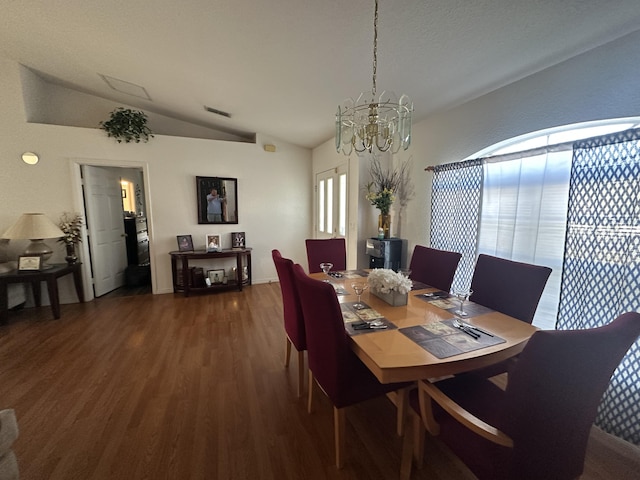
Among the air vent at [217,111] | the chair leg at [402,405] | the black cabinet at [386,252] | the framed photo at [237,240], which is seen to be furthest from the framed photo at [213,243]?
the chair leg at [402,405]

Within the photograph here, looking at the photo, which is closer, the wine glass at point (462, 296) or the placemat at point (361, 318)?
the placemat at point (361, 318)

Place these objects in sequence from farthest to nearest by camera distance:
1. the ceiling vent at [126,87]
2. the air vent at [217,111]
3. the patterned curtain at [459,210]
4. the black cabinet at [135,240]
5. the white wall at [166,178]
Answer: the black cabinet at [135,240]
the air vent at [217,111]
the white wall at [166,178]
the ceiling vent at [126,87]
the patterned curtain at [459,210]

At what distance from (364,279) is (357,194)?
5.17 ft

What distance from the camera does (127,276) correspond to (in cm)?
450

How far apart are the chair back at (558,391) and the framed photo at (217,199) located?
13.9 feet

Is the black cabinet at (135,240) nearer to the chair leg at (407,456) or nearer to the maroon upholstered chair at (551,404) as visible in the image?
the chair leg at (407,456)

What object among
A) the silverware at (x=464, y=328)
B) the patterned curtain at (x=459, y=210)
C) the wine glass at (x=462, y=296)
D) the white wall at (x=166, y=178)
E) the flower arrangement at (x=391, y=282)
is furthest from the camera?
the white wall at (x=166, y=178)

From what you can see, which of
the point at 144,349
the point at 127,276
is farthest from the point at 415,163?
the point at 127,276

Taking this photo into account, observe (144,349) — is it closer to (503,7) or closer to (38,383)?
(38,383)

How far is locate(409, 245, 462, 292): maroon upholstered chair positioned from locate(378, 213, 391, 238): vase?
3.06 feet

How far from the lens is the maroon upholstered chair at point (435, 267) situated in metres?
2.16

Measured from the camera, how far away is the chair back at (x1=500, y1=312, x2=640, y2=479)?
763 millimetres

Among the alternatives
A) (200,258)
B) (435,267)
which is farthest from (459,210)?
(200,258)

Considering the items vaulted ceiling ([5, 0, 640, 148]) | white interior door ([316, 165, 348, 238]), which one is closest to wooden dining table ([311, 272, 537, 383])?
vaulted ceiling ([5, 0, 640, 148])
